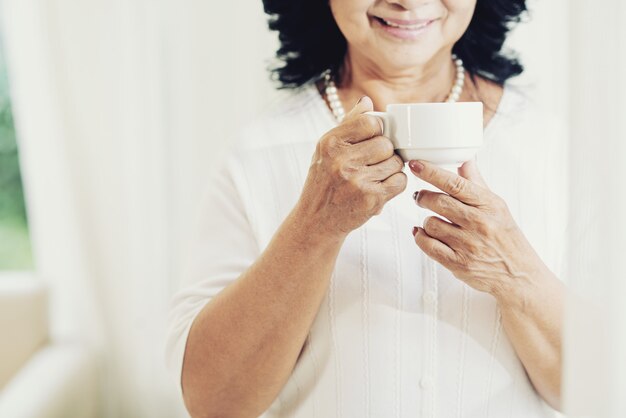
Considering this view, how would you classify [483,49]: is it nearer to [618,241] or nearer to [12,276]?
[618,241]

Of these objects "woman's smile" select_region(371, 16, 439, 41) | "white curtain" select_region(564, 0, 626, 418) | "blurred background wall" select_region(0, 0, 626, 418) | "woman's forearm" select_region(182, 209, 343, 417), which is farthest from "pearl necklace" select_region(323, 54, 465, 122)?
"blurred background wall" select_region(0, 0, 626, 418)

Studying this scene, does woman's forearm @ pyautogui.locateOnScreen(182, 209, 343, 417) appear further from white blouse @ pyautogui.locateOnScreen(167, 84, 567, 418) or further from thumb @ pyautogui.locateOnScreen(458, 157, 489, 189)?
thumb @ pyautogui.locateOnScreen(458, 157, 489, 189)

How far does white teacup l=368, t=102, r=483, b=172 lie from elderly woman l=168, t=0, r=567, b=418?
0.10ft

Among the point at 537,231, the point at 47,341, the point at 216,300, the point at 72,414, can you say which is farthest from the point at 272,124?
the point at 47,341

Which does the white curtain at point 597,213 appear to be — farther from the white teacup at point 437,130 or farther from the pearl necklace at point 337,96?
the pearl necklace at point 337,96

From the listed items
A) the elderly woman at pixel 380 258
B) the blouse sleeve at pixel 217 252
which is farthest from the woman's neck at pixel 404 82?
the blouse sleeve at pixel 217 252

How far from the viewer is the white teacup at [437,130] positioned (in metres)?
0.83

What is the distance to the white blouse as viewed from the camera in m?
1.09

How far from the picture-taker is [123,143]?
2.15m

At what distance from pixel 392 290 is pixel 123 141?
123cm

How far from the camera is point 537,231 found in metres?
1.12

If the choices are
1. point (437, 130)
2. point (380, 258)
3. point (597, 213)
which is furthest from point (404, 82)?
point (597, 213)

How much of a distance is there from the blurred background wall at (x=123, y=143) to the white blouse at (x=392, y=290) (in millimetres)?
888

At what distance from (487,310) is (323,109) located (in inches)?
15.1
